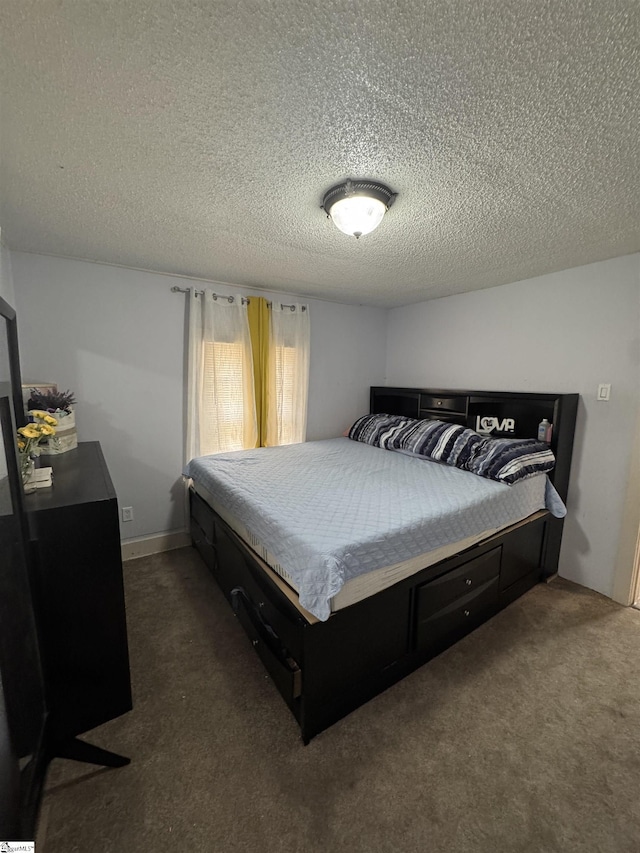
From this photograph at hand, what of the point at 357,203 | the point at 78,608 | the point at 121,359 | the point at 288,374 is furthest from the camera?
the point at 288,374

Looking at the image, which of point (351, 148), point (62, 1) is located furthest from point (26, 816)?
point (351, 148)

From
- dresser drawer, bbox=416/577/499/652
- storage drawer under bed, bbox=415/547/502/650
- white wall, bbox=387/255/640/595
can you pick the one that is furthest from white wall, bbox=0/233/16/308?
white wall, bbox=387/255/640/595

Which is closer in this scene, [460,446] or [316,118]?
[316,118]

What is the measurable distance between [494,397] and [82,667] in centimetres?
303

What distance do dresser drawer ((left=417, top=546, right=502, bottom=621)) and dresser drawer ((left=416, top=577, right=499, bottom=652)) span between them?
0.10ft

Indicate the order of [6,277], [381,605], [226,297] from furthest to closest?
[226,297], [6,277], [381,605]

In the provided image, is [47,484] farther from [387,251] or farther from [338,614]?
[387,251]

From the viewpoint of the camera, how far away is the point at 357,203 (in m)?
1.42

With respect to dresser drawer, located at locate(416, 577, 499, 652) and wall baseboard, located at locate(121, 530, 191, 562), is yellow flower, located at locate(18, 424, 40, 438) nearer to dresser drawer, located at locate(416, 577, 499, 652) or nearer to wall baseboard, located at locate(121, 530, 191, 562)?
wall baseboard, located at locate(121, 530, 191, 562)

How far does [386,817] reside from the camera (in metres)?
1.14

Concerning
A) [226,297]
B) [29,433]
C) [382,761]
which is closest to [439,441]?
[382,761]

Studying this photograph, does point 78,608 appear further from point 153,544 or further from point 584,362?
point 584,362

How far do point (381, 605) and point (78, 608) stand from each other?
4.08 ft

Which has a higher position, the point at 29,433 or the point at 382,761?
the point at 29,433
